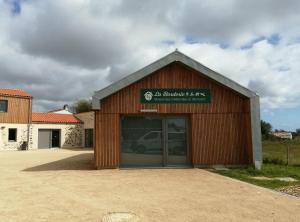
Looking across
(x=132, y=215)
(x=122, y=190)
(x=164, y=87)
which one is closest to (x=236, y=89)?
(x=164, y=87)

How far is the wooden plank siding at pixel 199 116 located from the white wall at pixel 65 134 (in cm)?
2126

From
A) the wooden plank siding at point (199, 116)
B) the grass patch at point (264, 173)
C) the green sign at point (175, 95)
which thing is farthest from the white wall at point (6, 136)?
the grass patch at point (264, 173)

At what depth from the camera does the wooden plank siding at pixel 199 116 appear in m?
14.9

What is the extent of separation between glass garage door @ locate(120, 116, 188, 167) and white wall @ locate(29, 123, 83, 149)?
21303mm

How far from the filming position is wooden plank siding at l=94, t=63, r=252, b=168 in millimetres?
14898

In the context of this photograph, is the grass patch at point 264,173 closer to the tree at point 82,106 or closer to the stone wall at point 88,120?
the stone wall at point 88,120

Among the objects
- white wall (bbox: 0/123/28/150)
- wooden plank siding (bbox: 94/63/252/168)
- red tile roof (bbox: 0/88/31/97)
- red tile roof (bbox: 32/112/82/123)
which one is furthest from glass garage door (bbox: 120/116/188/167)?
red tile roof (bbox: 32/112/82/123)

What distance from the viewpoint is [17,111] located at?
3284 centimetres

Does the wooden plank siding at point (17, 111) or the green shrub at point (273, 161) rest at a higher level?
the wooden plank siding at point (17, 111)

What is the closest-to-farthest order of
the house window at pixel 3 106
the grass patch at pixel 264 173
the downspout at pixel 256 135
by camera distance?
the grass patch at pixel 264 173, the downspout at pixel 256 135, the house window at pixel 3 106

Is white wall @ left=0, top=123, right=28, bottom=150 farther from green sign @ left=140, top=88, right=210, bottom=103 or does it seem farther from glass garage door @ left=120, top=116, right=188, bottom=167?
green sign @ left=140, top=88, right=210, bottom=103

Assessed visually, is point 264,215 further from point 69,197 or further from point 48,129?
point 48,129

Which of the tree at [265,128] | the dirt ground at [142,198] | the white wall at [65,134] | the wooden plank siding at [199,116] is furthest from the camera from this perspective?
the tree at [265,128]

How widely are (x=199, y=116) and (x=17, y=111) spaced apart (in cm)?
2347
